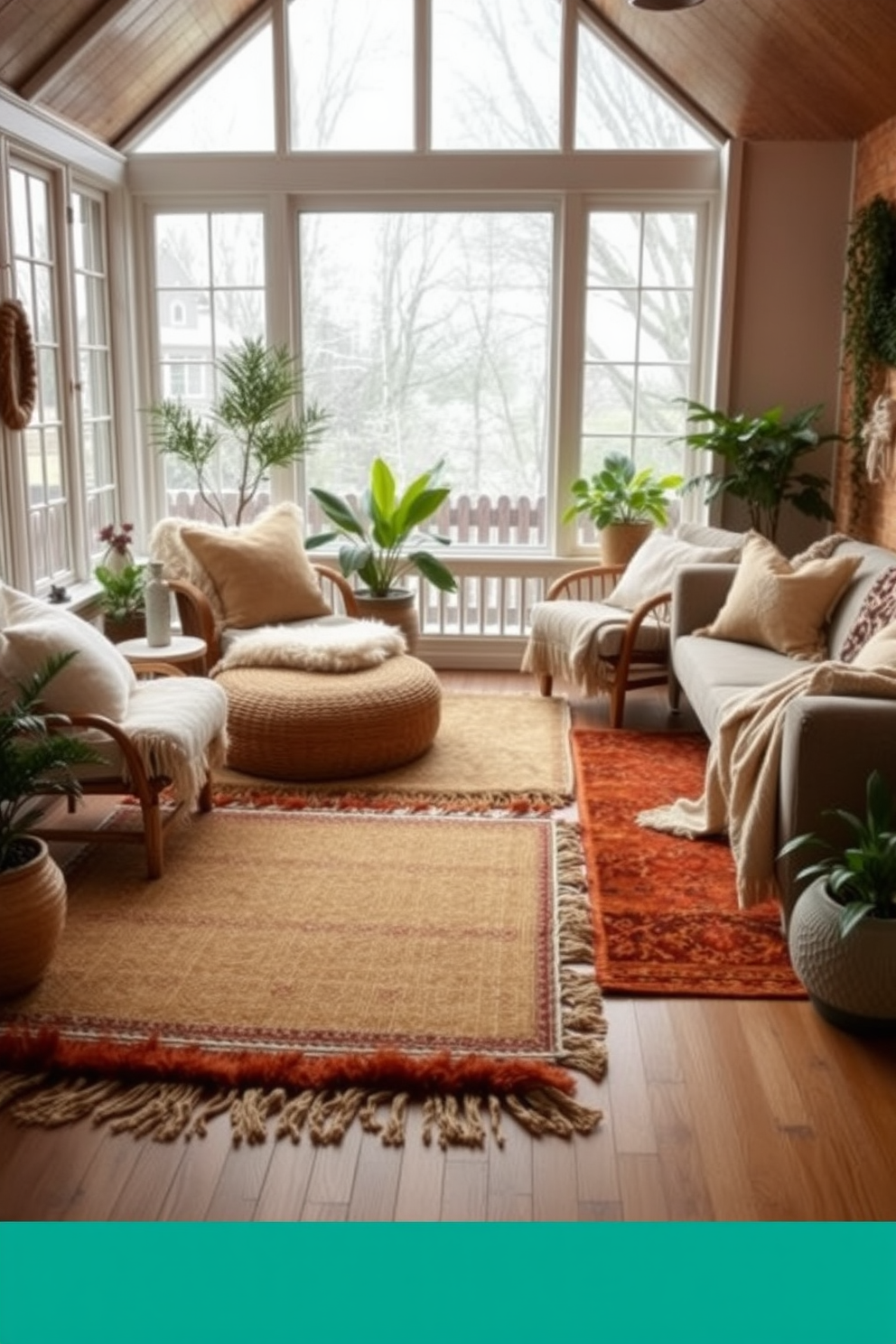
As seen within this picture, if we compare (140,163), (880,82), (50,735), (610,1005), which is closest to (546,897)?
(610,1005)

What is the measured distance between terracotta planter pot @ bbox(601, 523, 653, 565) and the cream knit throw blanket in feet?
7.82

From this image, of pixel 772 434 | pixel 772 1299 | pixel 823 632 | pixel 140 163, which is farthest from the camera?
pixel 140 163

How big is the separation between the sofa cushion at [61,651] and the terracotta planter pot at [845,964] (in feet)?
6.29

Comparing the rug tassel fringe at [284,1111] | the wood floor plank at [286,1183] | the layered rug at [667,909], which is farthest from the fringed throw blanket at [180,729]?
the wood floor plank at [286,1183]

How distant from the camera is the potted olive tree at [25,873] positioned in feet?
8.68

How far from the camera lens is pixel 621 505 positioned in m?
5.75

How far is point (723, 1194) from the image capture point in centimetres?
211

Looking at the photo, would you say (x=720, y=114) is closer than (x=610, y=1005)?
No

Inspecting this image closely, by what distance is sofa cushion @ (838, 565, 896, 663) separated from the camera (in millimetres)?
3768

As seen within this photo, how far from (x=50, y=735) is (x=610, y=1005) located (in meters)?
1.66

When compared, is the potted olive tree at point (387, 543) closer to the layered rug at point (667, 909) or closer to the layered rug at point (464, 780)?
the layered rug at point (464, 780)

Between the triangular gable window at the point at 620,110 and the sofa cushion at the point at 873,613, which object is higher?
the triangular gable window at the point at 620,110

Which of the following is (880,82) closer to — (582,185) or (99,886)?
(582,185)

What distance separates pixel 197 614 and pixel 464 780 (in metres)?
1.39
